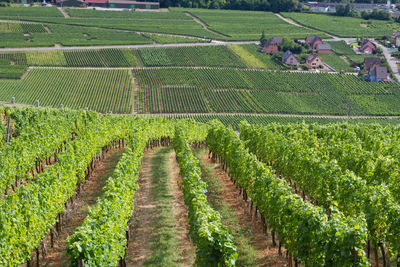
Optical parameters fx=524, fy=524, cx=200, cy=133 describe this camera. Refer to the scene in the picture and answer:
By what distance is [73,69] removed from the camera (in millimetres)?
129375

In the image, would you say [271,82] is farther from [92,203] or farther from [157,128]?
[92,203]

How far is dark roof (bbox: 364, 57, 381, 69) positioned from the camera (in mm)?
146387

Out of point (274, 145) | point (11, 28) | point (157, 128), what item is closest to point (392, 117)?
point (157, 128)

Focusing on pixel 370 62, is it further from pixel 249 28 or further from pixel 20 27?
pixel 20 27

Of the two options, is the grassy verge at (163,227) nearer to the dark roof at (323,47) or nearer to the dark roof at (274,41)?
the dark roof at (274,41)

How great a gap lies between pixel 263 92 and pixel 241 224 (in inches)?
3687

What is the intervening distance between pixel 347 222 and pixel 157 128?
45705mm

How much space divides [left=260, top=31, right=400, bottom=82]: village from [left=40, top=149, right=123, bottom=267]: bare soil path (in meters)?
100

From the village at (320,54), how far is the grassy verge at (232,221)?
101695 mm

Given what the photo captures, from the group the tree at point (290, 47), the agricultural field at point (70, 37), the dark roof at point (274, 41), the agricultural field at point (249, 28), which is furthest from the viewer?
the agricultural field at point (249, 28)

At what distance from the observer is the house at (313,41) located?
537ft

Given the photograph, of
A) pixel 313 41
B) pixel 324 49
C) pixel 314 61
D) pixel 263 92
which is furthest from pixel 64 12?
pixel 263 92

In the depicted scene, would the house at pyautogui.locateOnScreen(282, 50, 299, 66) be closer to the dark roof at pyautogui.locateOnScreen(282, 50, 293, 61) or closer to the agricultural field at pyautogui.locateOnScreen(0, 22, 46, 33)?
the dark roof at pyautogui.locateOnScreen(282, 50, 293, 61)

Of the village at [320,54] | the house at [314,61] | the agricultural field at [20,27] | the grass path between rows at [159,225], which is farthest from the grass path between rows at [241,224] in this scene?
the agricultural field at [20,27]
